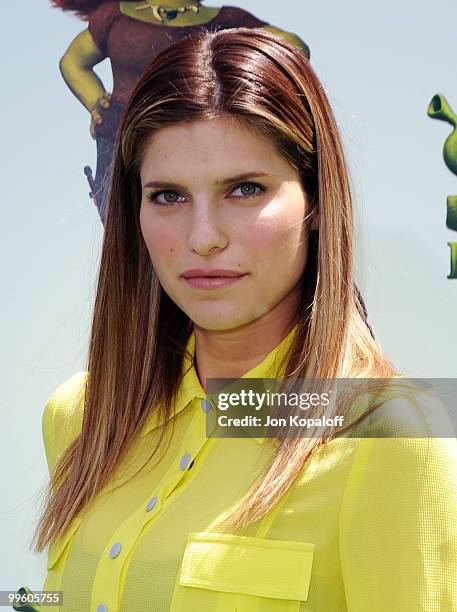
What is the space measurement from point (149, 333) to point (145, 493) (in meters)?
0.26

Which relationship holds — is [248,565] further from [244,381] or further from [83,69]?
[83,69]

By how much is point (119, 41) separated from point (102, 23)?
0.05 meters

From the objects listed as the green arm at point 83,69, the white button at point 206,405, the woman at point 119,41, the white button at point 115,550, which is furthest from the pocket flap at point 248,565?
the green arm at point 83,69

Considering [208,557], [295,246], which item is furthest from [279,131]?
[208,557]

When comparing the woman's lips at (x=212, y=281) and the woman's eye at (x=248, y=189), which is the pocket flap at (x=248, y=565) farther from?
the woman's eye at (x=248, y=189)

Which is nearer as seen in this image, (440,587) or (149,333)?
(440,587)

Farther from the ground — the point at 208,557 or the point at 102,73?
the point at 102,73

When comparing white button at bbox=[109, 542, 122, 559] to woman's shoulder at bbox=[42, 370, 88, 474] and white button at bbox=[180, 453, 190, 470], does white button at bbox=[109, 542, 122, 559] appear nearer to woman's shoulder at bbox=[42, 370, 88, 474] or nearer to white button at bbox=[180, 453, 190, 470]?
white button at bbox=[180, 453, 190, 470]

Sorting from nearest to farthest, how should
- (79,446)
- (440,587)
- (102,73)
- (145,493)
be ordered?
(440,587)
(145,493)
(79,446)
(102,73)

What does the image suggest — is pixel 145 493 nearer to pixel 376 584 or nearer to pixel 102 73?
pixel 376 584

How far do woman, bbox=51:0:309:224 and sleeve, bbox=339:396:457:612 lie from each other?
3.20 ft

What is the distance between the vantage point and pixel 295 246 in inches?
47.9

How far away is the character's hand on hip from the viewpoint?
186cm

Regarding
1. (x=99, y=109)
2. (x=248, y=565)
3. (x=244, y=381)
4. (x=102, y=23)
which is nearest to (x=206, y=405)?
(x=244, y=381)
